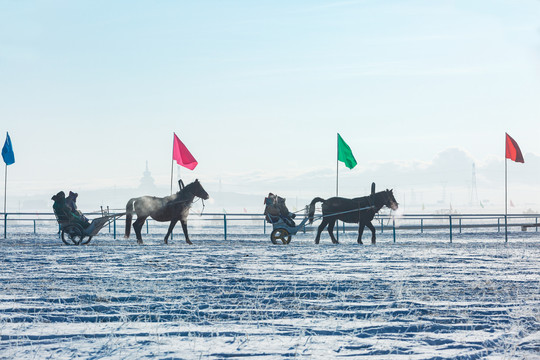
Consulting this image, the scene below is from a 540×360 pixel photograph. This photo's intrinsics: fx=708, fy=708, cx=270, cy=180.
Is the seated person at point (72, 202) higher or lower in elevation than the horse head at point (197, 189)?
lower

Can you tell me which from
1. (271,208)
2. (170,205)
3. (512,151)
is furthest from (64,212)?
(512,151)

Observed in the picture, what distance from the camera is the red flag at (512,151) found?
24391mm

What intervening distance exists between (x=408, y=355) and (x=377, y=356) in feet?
0.84

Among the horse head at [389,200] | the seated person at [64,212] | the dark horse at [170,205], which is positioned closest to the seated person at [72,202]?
the seated person at [64,212]

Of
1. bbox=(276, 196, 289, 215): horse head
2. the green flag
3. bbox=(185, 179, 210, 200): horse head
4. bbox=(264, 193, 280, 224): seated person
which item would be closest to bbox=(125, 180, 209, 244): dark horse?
bbox=(185, 179, 210, 200): horse head

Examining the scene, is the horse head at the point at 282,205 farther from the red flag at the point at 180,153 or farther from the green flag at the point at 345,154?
the red flag at the point at 180,153

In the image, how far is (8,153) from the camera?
2809cm

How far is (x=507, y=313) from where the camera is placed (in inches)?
302

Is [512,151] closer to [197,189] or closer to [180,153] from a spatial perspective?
[197,189]

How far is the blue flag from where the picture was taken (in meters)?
28.0

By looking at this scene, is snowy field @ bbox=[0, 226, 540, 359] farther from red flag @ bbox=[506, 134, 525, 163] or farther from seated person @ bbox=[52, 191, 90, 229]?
red flag @ bbox=[506, 134, 525, 163]

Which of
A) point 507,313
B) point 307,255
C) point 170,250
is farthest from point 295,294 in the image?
point 170,250

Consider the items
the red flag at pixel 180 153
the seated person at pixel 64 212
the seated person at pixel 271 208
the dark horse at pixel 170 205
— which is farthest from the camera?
the red flag at pixel 180 153

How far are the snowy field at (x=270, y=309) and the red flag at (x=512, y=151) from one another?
10.9m
